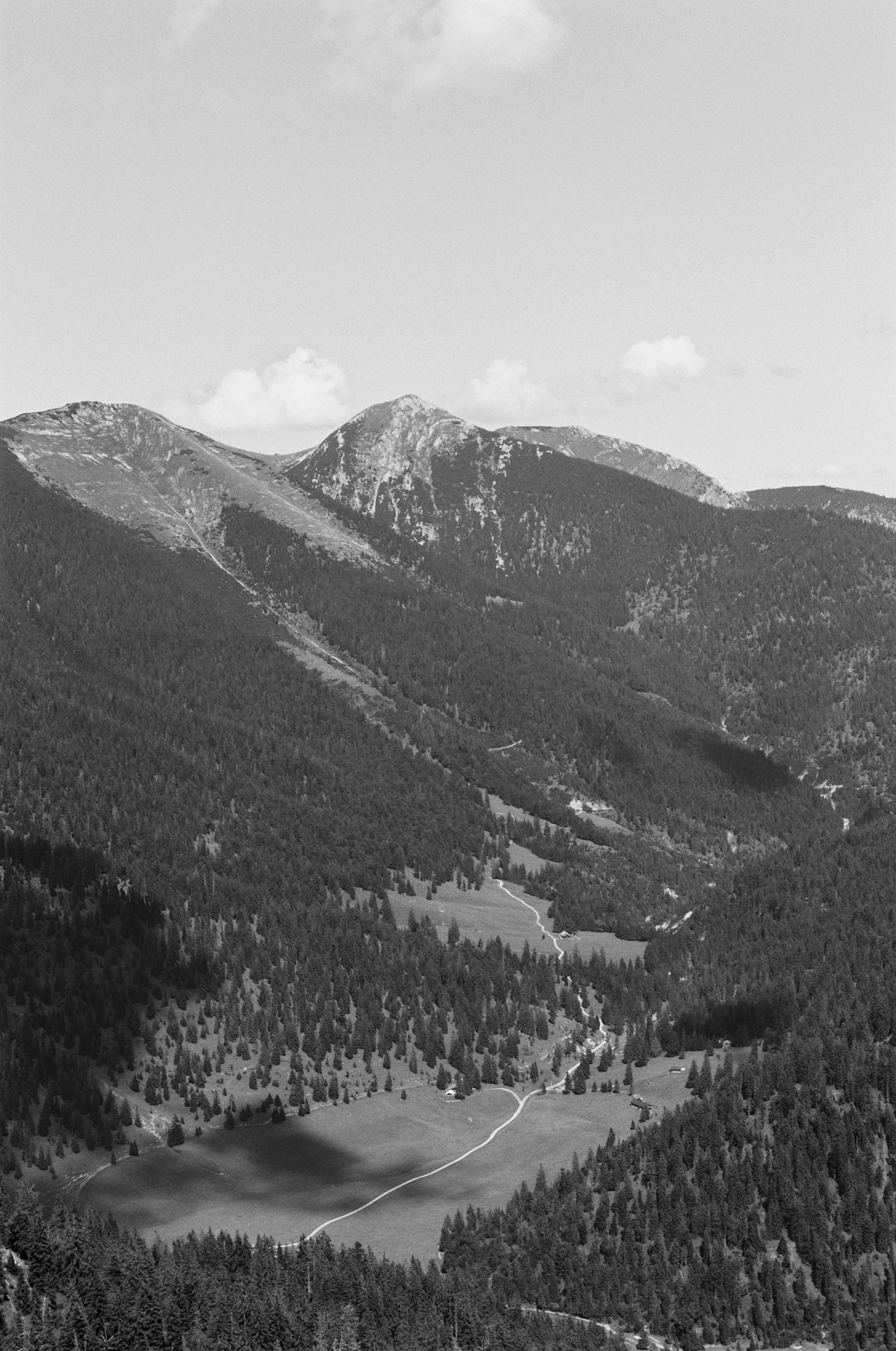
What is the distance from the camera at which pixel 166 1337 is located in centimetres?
15012

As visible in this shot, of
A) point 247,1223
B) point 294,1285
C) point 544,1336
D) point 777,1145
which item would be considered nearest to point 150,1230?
point 247,1223

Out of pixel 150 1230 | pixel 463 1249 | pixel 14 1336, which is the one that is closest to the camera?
pixel 14 1336

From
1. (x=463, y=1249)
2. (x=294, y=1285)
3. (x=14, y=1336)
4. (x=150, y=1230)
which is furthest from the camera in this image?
(x=150, y=1230)

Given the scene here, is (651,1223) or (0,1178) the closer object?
(651,1223)

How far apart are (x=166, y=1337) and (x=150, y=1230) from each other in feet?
129

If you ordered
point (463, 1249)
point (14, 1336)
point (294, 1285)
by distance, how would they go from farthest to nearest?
point (463, 1249), point (294, 1285), point (14, 1336)

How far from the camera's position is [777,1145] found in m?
176

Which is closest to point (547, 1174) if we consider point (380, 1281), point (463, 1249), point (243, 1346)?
point (463, 1249)

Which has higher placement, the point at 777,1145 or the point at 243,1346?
the point at 777,1145

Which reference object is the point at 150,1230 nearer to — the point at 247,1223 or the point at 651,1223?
the point at 247,1223

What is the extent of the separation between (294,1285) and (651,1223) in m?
33.3

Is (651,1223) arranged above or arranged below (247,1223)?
above

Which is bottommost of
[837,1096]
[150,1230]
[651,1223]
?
[150,1230]

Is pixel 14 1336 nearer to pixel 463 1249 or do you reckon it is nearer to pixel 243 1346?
pixel 243 1346
